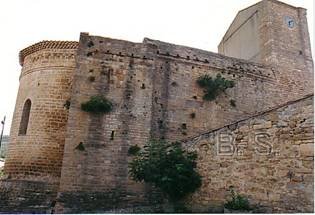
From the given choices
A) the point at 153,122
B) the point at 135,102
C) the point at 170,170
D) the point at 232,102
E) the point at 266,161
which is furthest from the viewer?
the point at 232,102

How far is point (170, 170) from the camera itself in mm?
9297

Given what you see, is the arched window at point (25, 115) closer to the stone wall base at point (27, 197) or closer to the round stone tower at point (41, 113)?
the round stone tower at point (41, 113)

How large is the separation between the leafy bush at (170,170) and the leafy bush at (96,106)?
2360 millimetres

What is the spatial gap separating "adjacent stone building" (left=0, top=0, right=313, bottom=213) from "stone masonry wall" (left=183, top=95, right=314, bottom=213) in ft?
0.08

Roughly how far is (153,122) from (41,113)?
4436 millimetres

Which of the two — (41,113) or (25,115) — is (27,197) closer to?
(41,113)

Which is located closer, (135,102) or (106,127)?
(106,127)

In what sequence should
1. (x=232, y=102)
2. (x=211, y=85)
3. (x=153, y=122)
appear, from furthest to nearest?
(x=232, y=102) → (x=211, y=85) → (x=153, y=122)

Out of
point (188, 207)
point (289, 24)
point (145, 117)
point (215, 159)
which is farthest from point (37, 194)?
point (289, 24)

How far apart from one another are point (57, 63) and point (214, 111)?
699 cm

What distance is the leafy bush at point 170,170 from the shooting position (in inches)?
363

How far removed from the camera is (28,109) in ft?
41.6

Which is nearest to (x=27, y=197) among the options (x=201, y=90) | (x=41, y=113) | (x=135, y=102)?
(x=41, y=113)

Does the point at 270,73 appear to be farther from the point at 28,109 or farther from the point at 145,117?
the point at 28,109
